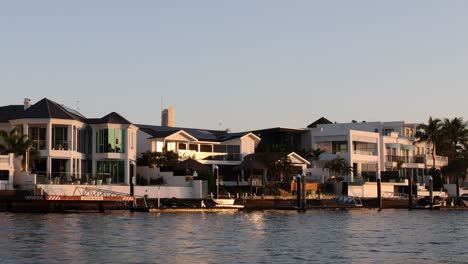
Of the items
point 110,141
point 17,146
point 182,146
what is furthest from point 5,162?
point 182,146

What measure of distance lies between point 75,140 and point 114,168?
5.12 m

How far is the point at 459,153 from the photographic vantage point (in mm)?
138625

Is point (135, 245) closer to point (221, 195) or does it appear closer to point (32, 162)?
point (32, 162)

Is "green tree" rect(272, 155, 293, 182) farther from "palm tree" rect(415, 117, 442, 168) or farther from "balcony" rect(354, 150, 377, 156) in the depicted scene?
"palm tree" rect(415, 117, 442, 168)

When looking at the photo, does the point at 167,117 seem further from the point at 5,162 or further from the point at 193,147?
the point at 5,162

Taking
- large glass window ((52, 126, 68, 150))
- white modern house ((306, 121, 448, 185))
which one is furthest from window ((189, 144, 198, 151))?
large glass window ((52, 126, 68, 150))

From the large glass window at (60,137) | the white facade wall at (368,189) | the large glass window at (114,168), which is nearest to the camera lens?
the large glass window at (60,137)

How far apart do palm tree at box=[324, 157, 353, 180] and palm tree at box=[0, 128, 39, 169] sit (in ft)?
140

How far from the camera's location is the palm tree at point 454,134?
133 meters

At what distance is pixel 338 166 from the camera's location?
108 meters

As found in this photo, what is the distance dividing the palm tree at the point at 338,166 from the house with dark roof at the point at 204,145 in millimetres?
10128

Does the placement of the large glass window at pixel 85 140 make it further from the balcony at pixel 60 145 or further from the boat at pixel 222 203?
the boat at pixel 222 203

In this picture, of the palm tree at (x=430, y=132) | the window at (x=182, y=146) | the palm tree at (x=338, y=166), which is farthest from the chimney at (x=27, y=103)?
the palm tree at (x=430, y=132)

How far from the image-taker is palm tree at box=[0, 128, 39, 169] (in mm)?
78688
